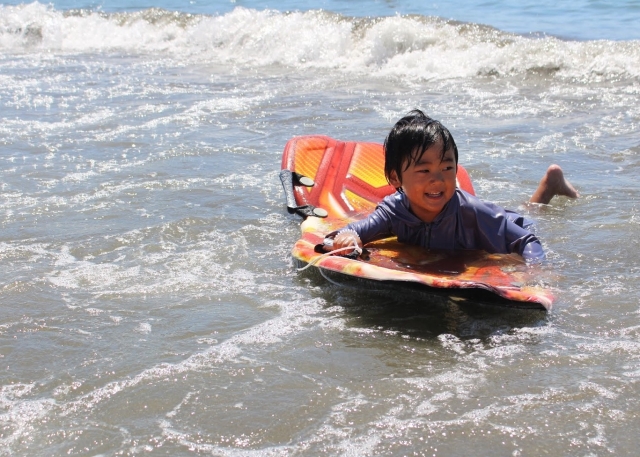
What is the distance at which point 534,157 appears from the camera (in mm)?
6121

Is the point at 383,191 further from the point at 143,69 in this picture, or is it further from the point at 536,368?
the point at 143,69

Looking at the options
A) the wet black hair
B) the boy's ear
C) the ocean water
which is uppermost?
the wet black hair

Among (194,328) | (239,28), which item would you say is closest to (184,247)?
(194,328)

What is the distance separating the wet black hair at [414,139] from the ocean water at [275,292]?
0.63 metres

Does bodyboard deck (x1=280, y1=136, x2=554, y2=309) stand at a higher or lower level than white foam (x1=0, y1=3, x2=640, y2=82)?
lower

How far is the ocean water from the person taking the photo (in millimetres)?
2475

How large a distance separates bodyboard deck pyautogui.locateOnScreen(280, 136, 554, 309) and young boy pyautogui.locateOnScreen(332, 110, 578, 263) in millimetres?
58

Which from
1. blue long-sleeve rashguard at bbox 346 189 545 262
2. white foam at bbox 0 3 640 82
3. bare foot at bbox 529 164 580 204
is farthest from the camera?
white foam at bbox 0 3 640 82

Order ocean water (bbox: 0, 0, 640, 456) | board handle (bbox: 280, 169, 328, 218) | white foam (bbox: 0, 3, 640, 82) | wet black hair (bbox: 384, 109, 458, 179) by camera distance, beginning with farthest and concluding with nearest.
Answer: white foam (bbox: 0, 3, 640, 82), board handle (bbox: 280, 169, 328, 218), wet black hair (bbox: 384, 109, 458, 179), ocean water (bbox: 0, 0, 640, 456)

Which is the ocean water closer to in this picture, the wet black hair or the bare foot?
the bare foot

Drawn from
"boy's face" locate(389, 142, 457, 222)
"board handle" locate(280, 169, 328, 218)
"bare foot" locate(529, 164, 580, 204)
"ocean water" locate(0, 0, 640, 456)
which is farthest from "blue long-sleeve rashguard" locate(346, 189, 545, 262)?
"bare foot" locate(529, 164, 580, 204)

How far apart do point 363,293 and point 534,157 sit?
3.03 m

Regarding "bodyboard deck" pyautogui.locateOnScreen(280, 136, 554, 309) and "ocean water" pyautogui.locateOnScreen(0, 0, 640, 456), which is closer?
"ocean water" pyautogui.locateOnScreen(0, 0, 640, 456)

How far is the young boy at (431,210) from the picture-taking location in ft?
11.9
